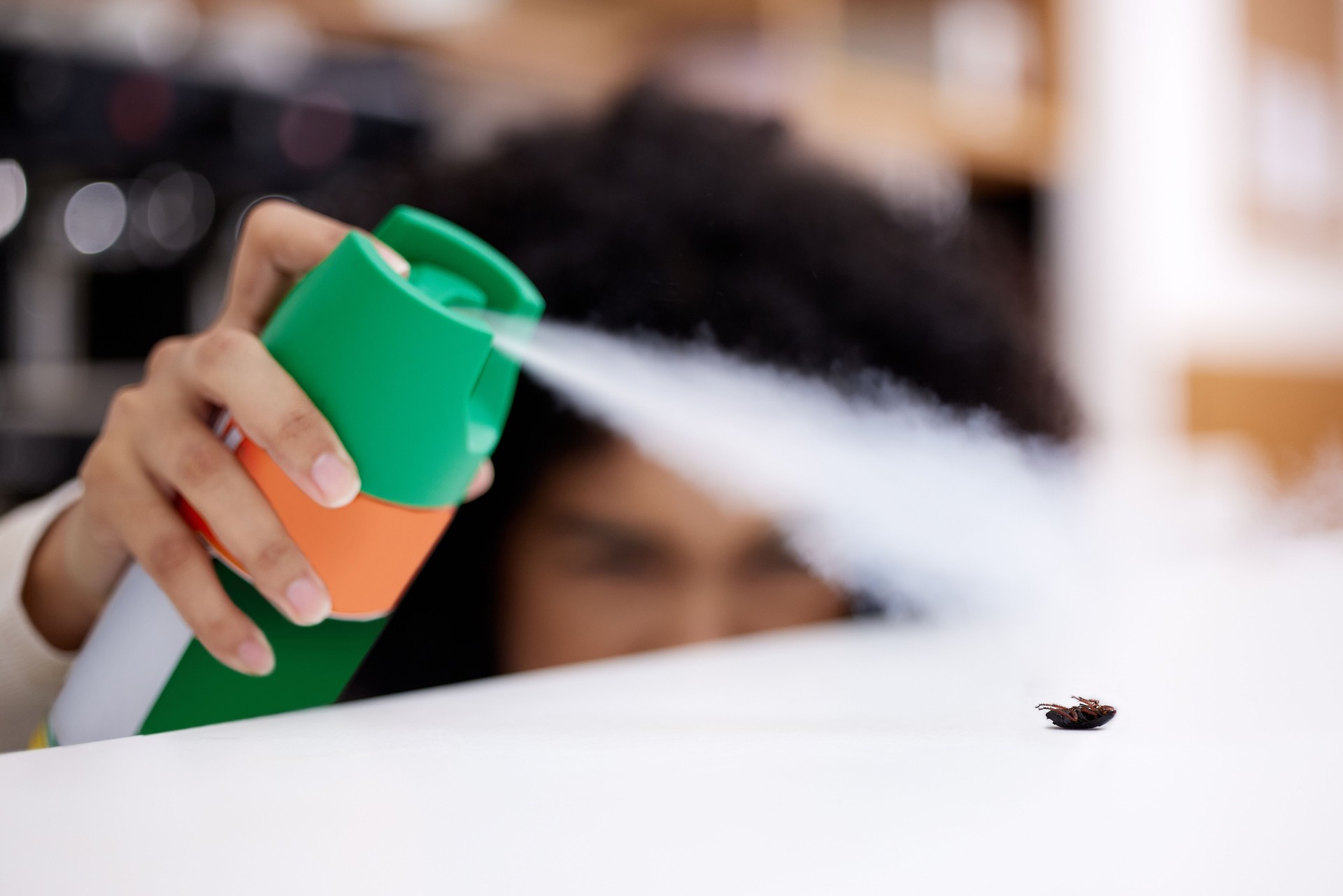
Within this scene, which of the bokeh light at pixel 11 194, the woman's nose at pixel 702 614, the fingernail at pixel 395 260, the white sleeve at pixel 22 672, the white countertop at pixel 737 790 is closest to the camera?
the white countertop at pixel 737 790

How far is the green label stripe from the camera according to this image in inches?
11.5

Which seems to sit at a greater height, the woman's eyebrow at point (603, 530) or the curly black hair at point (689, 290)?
the curly black hair at point (689, 290)

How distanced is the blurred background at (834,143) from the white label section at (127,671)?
492mm

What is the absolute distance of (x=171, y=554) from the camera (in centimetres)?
30

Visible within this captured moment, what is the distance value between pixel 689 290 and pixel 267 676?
1.22 ft

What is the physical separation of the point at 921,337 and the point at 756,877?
0.54 m

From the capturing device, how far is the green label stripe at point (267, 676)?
0.29 m

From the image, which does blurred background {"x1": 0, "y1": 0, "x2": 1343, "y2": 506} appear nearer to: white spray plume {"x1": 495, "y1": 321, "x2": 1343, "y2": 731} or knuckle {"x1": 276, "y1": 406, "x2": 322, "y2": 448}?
white spray plume {"x1": 495, "y1": 321, "x2": 1343, "y2": 731}

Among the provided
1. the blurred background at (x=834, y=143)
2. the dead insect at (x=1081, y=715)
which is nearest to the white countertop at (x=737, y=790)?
the dead insect at (x=1081, y=715)

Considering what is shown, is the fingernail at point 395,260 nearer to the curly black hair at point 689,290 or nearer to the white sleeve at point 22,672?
the white sleeve at point 22,672

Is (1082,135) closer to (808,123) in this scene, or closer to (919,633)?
(808,123)

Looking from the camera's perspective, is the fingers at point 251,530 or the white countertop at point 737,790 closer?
the white countertop at point 737,790

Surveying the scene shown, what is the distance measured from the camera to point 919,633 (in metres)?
0.41

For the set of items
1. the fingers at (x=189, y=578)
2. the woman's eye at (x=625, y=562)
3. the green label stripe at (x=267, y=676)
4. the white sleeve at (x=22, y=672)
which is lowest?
the white sleeve at (x=22, y=672)
